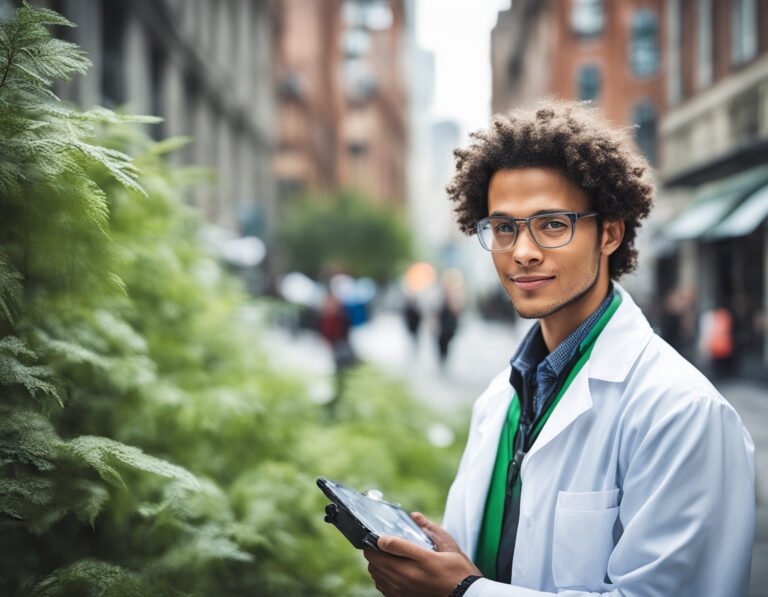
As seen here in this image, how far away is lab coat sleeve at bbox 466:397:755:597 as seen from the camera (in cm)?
173

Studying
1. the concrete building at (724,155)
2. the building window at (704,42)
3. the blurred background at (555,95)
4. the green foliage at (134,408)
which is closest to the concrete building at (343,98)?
the blurred background at (555,95)

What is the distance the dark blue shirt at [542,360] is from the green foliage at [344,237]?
48370mm

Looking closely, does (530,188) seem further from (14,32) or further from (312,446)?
(312,446)

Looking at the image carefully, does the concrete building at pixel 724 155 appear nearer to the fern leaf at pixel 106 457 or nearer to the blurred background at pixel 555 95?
the blurred background at pixel 555 95

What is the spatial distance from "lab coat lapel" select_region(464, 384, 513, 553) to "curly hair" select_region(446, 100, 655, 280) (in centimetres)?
56

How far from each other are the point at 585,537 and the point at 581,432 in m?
0.26

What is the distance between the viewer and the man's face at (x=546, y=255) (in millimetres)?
2086

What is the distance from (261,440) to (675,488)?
3470mm

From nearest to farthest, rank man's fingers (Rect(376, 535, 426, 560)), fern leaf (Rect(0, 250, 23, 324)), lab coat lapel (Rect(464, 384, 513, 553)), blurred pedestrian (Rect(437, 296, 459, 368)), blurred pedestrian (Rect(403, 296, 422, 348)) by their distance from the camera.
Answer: fern leaf (Rect(0, 250, 23, 324)) < man's fingers (Rect(376, 535, 426, 560)) < lab coat lapel (Rect(464, 384, 513, 553)) < blurred pedestrian (Rect(437, 296, 459, 368)) < blurred pedestrian (Rect(403, 296, 422, 348))

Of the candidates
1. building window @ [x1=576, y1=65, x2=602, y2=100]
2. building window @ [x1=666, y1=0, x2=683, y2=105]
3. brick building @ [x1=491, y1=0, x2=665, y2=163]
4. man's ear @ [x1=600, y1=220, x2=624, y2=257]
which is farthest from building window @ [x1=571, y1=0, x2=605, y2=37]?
man's ear @ [x1=600, y1=220, x2=624, y2=257]

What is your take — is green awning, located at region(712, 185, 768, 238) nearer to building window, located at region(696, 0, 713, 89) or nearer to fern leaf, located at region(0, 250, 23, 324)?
building window, located at region(696, 0, 713, 89)

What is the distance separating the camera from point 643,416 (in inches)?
73.3

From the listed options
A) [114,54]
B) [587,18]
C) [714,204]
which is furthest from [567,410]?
[587,18]

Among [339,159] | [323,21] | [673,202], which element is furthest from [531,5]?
[339,159]
